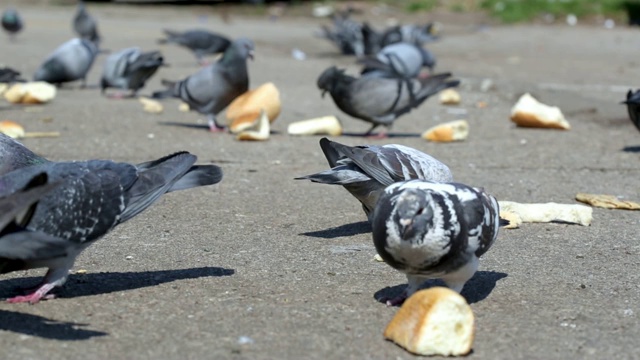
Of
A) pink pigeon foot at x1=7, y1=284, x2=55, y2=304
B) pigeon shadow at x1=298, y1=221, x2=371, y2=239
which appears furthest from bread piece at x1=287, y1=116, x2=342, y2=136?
pink pigeon foot at x1=7, y1=284, x2=55, y2=304

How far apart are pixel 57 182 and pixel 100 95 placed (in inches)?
330

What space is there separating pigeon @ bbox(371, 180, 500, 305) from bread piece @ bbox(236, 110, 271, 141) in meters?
4.63

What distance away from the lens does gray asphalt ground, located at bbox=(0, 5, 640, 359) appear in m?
3.66

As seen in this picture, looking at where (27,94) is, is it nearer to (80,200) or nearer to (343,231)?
(343,231)

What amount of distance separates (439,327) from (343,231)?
199cm

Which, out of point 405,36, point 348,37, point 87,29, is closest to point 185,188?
point 405,36

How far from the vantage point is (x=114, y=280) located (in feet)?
14.4

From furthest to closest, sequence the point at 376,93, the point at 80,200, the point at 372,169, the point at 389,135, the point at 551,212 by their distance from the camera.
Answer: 1. the point at 389,135
2. the point at 376,93
3. the point at 551,212
4. the point at 372,169
5. the point at 80,200

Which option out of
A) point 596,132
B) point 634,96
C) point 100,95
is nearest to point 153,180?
point 634,96

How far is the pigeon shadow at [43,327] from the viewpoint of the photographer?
11.9 feet

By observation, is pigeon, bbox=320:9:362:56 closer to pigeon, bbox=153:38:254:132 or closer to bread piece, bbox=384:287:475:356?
pigeon, bbox=153:38:254:132

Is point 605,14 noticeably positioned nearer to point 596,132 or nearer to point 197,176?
point 596,132

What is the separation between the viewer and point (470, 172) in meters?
7.27

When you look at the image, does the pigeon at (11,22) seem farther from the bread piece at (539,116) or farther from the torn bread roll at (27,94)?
the bread piece at (539,116)
